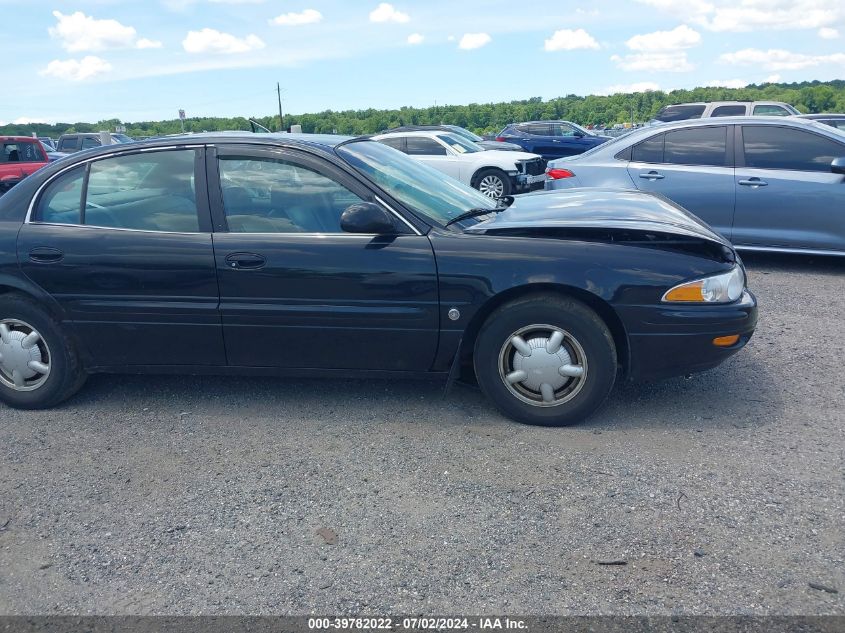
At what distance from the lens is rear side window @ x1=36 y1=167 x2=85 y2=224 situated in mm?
4422

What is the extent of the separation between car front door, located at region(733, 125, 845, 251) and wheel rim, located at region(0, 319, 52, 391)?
6.22m

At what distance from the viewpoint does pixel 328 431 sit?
13.5 feet

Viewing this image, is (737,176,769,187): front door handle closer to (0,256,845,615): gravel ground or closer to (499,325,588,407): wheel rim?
(0,256,845,615): gravel ground

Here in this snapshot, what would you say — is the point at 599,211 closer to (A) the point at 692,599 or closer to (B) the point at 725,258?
(B) the point at 725,258

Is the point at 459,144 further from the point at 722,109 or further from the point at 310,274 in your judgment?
the point at 310,274

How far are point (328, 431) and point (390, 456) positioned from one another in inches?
18.6

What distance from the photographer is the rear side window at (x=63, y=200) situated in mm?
4422

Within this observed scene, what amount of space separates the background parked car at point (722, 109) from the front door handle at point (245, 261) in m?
13.3

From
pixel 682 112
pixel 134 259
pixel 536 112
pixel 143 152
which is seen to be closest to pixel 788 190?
pixel 143 152

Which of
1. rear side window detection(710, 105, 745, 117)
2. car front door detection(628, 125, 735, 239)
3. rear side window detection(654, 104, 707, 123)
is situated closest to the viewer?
car front door detection(628, 125, 735, 239)

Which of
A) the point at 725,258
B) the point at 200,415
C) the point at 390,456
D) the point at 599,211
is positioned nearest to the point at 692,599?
the point at 390,456

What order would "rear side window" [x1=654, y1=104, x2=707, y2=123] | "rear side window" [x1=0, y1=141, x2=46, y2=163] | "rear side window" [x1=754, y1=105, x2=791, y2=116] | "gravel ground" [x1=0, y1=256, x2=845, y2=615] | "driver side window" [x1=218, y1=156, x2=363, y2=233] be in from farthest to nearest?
1. "rear side window" [x1=654, y1=104, x2=707, y2=123]
2. "rear side window" [x1=754, y1=105, x2=791, y2=116]
3. "rear side window" [x1=0, y1=141, x2=46, y2=163]
4. "driver side window" [x1=218, y1=156, x2=363, y2=233]
5. "gravel ground" [x1=0, y1=256, x2=845, y2=615]

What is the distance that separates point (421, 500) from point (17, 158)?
15.9 metres

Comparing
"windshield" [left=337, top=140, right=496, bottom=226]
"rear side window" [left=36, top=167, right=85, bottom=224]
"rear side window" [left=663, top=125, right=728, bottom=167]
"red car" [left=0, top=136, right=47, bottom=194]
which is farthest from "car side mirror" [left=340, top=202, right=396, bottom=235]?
"red car" [left=0, top=136, right=47, bottom=194]
